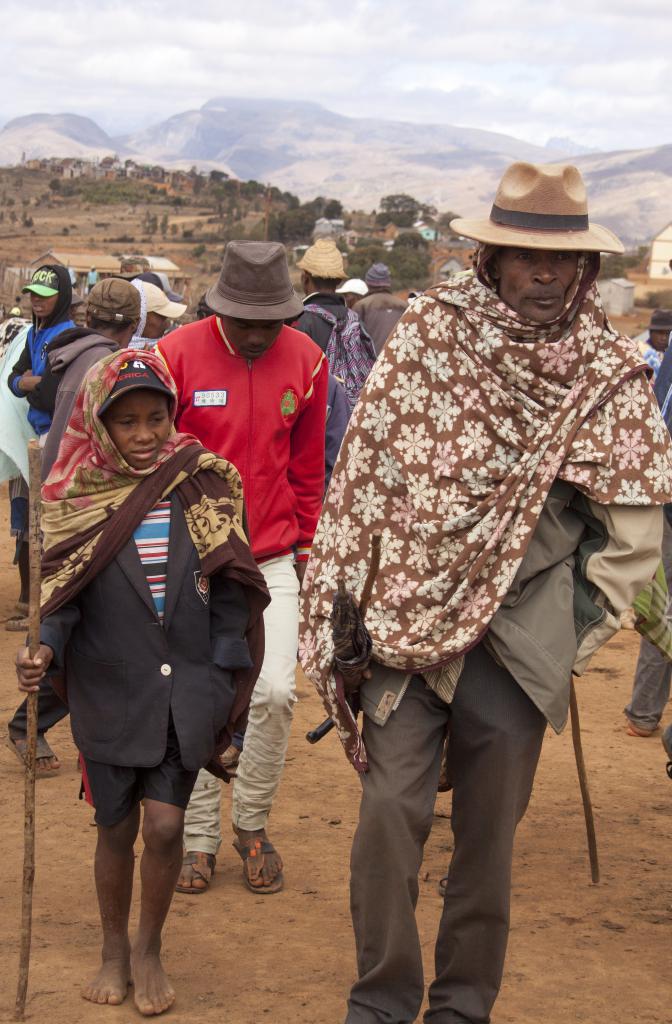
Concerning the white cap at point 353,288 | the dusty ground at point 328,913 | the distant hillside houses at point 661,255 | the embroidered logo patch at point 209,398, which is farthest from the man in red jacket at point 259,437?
the distant hillside houses at point 661,255

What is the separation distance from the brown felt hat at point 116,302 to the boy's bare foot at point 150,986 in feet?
11.1

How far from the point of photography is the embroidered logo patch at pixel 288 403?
4.98 metres

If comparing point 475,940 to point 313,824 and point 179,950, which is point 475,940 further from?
point 313,824

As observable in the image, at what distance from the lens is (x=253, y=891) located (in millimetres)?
5086

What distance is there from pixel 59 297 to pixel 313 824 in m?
3.59

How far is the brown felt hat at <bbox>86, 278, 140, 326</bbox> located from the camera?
655cm

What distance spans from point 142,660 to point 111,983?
3.31ft

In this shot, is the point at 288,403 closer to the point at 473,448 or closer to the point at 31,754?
the point at 473,448

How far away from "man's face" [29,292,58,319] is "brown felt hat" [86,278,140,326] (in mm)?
1352

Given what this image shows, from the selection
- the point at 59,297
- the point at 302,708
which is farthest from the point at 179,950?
the point at 59,297

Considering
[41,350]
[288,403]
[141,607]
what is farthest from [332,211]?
[141,607]

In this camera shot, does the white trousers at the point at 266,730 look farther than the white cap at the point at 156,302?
No

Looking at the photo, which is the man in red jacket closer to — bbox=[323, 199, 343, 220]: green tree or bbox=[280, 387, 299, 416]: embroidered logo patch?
bbox=[280, 387, 299, 416]: embroidered logo patch

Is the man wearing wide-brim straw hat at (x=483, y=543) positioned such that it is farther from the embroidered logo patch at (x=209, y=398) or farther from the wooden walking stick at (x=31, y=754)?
the embroidered logo patch at (x=209, y=398)
